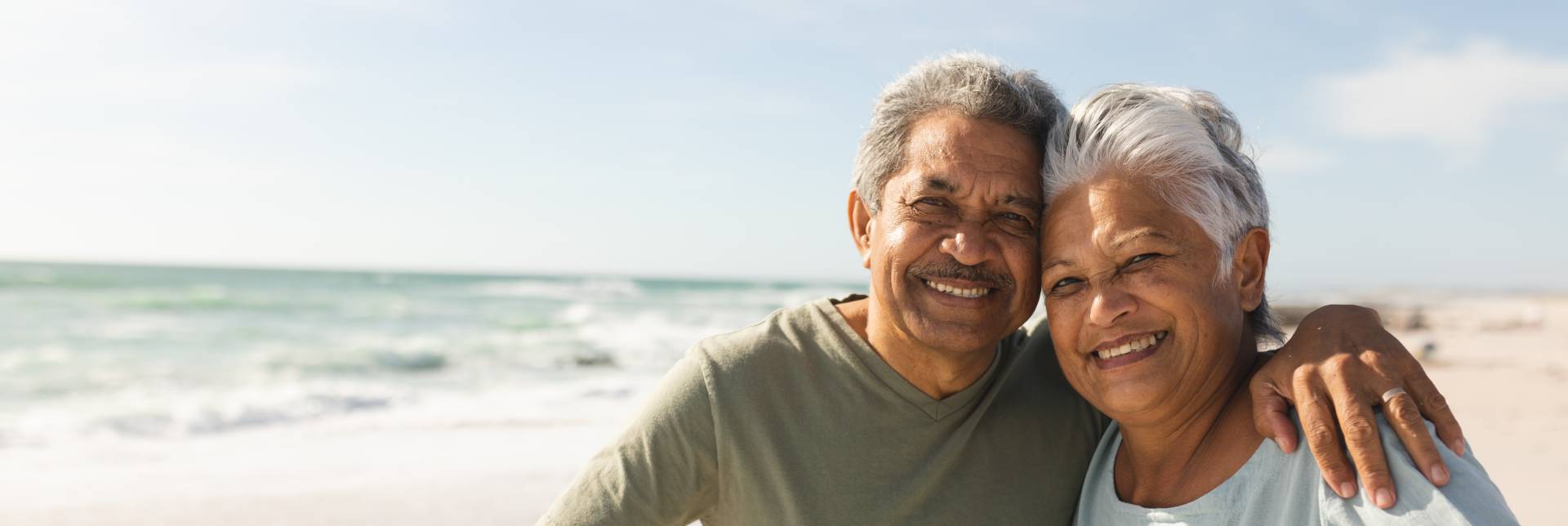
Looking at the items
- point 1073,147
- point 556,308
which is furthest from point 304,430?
point 556,308

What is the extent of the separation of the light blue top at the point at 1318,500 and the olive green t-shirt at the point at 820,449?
34cm

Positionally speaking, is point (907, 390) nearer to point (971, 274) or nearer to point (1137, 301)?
point (971, 274)

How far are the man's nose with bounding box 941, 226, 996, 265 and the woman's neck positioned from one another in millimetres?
459

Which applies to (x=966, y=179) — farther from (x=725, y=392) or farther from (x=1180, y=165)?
(x=725, y=392)

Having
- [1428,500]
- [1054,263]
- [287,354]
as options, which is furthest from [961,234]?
[287,354]

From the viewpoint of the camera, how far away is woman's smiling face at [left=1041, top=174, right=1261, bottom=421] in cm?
191

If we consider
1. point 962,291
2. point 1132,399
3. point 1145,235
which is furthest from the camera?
point 962,291

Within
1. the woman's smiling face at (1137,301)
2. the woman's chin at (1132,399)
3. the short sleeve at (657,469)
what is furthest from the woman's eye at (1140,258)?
the short sleeve at (657,469)

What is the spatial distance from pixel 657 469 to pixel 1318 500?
1.28m

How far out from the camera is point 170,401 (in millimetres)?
10438

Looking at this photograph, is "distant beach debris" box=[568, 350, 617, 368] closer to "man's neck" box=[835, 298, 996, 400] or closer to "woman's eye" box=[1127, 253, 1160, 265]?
"man's neck" box=[835, 298, 996, 400]

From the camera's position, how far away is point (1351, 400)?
1675 mm

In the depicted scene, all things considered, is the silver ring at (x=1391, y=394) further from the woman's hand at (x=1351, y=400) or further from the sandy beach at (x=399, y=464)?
the sandy beach at (x=399, y=464)

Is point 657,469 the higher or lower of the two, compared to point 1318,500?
lower
